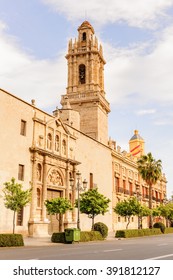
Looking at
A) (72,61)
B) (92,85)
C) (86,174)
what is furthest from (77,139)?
(72,61)

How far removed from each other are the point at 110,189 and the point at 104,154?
5.01m

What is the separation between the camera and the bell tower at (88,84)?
2015 inches

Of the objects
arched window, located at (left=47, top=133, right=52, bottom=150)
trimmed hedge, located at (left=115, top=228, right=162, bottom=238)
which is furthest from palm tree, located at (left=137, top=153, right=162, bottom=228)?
arched window, located at (left=47, top=133, right=52, bottom=150)

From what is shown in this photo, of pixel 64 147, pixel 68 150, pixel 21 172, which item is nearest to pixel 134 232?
pixel 68 150

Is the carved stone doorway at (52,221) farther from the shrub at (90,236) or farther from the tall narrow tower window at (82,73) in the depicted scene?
the tall narrow tower window at (82,73)

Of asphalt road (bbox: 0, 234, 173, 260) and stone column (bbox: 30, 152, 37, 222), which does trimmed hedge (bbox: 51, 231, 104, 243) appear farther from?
asphalt road (bbox: 0, 234, 173, 260)

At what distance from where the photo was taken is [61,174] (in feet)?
115

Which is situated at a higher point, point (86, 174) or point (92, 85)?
point (92, 85)

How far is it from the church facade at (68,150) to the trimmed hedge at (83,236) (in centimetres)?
440

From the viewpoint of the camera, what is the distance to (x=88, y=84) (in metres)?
52.7

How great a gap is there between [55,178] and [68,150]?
385cm

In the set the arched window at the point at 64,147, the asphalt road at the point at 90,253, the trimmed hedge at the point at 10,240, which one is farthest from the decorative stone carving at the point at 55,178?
the asphalt road at the point at 90,253

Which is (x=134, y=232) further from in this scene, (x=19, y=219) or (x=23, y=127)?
(x=23, y=127)

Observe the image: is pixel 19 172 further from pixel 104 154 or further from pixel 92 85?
pixel 92 85
